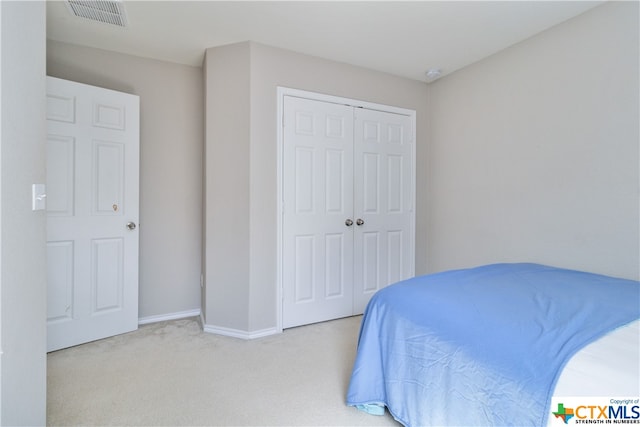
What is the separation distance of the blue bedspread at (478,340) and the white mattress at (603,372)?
3cm

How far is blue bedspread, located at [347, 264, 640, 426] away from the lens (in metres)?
0.90

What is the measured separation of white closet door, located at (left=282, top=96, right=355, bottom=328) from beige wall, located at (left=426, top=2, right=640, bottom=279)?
1.09 metres

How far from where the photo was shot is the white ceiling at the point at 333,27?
6.54ft

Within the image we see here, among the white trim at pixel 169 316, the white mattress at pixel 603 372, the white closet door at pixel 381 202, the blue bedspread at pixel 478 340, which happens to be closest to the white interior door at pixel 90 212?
the white trim at pixel 169 316

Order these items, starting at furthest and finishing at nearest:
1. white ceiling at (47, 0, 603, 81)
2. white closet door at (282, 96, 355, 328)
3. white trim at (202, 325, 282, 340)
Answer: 1. white closet door at (282, 96, 355, 328)
2. white trim at (202, 325, 282, 340)
3. white ceiling at (47, 0, 603, 81)

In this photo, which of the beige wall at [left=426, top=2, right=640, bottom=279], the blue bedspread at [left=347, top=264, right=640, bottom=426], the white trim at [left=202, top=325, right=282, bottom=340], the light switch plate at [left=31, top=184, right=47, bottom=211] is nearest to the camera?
the blue bedspread at [left=347, top=264, right=640, bottom=426]

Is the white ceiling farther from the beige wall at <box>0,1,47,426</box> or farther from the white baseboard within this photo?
the white baseboard

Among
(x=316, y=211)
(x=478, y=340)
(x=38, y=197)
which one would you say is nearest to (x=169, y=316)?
(x=316, y=211)

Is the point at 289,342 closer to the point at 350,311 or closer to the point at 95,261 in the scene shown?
the point at 350,311

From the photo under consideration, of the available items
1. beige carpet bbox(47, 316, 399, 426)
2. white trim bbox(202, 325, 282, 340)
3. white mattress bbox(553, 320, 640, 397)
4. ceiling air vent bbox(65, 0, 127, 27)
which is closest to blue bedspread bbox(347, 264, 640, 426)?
white mattress bbox(553, 320, 640, 397)

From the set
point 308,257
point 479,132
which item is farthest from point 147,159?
point 479,132

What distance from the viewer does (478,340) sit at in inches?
41.1

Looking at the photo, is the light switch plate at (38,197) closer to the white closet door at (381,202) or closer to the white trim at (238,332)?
the white trim at (238,332)

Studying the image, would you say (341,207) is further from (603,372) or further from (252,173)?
(603,372)
